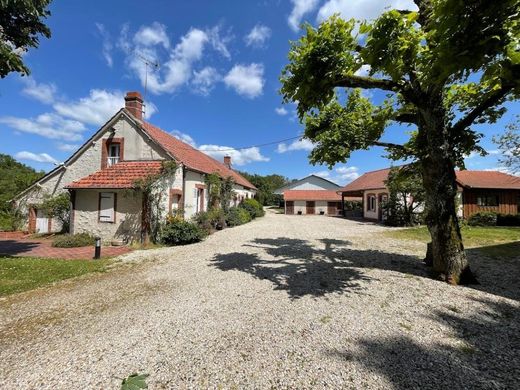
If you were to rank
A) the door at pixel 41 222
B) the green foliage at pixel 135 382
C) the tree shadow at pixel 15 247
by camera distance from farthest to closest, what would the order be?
1. the door at pixel 41 222
2. the tree shadow at pixel 15 247
3. the green foliage at pixel 135 382

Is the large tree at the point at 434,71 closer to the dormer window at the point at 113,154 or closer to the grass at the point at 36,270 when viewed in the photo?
the grass at the point at 36,270

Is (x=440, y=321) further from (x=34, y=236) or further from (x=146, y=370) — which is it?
(x=34, y=236)

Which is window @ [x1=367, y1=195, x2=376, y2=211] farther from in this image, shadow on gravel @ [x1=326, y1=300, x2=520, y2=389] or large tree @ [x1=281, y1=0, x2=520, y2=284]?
shadow on gravel @ [x1=326, y1=300, x2=520, y2=389]

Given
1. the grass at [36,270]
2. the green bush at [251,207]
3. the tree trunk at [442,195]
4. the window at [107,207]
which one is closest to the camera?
the tree trunk at [442,195]

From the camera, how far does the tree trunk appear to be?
5.86m

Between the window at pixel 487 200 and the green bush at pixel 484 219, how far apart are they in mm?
1482

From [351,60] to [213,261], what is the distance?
273 inches

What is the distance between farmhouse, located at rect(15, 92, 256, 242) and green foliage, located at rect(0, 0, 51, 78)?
5.34m

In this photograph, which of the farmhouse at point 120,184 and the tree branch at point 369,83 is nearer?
the tree branch at point 369,83

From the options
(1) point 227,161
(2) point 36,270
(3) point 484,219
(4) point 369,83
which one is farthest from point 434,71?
(1) point 227,161

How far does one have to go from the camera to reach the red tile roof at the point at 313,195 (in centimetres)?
3616

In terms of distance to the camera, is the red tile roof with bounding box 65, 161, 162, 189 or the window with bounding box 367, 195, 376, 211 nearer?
the red tile roof with bounding box 65, 161, 162, 189

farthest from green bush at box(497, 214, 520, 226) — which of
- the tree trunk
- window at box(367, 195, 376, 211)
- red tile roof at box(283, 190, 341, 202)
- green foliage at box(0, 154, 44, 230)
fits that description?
green foliage at box(0, 154, 44, 230)

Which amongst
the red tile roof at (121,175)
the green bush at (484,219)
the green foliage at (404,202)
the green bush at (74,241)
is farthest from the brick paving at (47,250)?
the green bush at (484,219)
